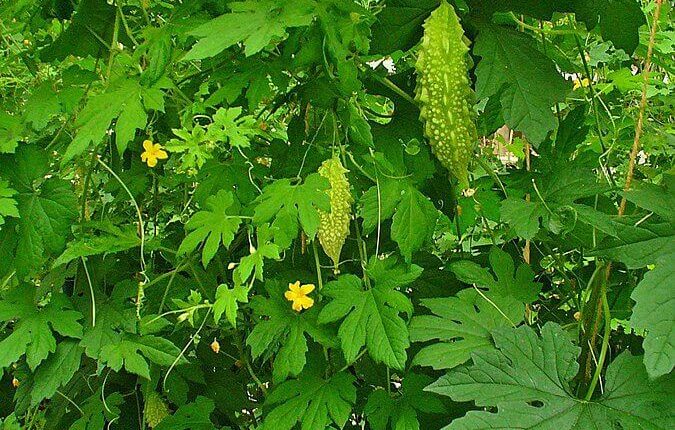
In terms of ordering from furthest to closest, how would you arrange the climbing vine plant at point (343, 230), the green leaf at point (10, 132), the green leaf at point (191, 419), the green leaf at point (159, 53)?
the green leaf at point (191, 419) → the green leaf at point (10, 132) → the green leaf at point (159, 53) → the climbing vine plant at point (343, 230)

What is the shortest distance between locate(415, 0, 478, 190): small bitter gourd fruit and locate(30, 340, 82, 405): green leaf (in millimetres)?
813

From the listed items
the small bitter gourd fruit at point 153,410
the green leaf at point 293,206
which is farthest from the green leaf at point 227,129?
the small bitter gourd fruit at point 153,410

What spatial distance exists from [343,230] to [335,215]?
0.03 meters

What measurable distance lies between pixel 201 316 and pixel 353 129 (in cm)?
45

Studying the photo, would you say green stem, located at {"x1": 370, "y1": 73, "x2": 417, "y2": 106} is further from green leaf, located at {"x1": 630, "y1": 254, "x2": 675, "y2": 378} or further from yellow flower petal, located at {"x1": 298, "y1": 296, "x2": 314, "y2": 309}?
green leaf, located at {"x1": 630, "y1": 254, "x2": 675, "y2": 378}

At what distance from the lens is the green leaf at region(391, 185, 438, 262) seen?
1290mm

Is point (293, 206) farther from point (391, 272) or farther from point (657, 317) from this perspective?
point (657, 317)

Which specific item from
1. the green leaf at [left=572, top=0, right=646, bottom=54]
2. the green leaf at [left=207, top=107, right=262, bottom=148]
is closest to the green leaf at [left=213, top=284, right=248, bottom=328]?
the green leaf at [left=207, top=107, right=262, bottom=148]

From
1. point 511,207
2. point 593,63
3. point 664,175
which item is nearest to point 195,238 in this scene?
point 511,207

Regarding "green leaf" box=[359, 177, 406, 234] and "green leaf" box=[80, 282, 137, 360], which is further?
"green leaf" box=[80, 282, 137, 360]

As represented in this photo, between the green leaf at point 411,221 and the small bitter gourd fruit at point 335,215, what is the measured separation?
0.30 ft

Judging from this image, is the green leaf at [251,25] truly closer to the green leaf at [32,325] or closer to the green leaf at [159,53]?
the green leaf at [159,53]

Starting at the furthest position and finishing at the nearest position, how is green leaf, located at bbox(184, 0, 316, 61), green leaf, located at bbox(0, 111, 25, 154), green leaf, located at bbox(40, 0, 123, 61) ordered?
green leaf, located at bbox(40, 0, 123, 61) < green leaf, located at bbox(0, 111, 25, 154) < green leaf, located at bbox(184, 0, 316, 61)

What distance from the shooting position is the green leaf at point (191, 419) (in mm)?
1501
